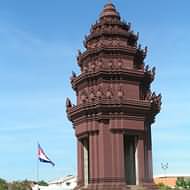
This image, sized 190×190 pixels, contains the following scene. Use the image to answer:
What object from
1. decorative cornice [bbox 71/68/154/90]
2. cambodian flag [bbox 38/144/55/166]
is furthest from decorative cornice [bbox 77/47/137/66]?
cambodian flag [bbox 38/144/55/166]

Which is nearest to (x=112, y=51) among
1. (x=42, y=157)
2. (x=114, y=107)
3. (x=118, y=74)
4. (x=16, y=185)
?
(x=118, y=74)

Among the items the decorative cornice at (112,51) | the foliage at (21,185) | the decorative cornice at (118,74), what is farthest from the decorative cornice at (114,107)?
the foliage at (21,185)

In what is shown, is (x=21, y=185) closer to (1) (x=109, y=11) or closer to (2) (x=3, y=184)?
(2) (x=3, y=184)

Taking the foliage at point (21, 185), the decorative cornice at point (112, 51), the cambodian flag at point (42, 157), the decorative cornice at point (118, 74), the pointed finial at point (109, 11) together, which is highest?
the pointed finial at point (109, 11)

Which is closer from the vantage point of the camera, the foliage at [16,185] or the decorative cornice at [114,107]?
the decorative cornice at [114,107]

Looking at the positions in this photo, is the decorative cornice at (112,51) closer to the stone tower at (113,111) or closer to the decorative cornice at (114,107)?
the stone tower at (113,111)

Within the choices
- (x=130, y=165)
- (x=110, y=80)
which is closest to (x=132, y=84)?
(x=110, y=80)

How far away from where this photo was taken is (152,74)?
45.3 m

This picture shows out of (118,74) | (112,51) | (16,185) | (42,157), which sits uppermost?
(112,51)

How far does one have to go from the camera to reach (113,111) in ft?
135

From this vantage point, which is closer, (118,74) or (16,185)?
(118,74)

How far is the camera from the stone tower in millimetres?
40688

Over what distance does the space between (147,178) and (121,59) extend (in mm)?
11280

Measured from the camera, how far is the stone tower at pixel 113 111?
40688 mm
